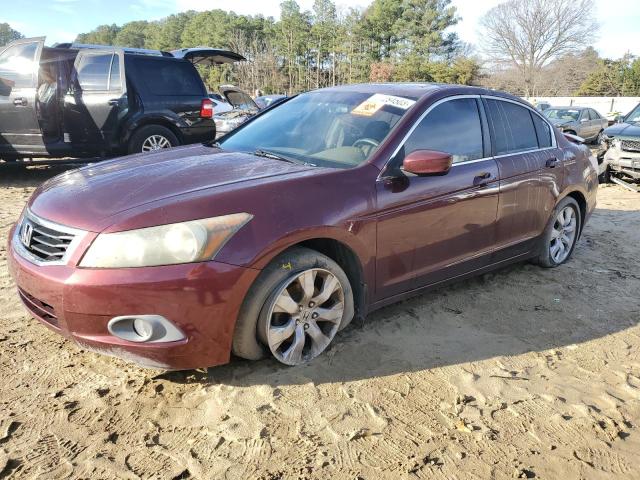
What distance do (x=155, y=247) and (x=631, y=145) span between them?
9702 mm

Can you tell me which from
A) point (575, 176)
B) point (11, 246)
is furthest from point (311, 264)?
point (575, 176)

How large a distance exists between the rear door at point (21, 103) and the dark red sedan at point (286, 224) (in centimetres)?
465

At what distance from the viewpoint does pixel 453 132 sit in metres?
3.59

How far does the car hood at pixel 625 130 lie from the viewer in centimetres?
946

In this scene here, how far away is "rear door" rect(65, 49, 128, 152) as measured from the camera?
7.39 metres

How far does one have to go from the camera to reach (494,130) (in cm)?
390

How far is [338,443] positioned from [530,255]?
2.83m

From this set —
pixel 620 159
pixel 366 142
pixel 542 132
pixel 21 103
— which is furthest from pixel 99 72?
pixel 620 159

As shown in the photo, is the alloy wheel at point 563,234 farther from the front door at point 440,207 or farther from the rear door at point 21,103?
the rear door at point 21,103

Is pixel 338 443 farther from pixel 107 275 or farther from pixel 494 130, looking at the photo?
pixel 494 130

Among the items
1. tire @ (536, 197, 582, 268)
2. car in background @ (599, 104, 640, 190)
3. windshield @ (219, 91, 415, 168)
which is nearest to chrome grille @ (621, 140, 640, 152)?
car in background @ (599, 104, 640, 190)

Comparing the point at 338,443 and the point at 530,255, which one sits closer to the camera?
the point at 338,443

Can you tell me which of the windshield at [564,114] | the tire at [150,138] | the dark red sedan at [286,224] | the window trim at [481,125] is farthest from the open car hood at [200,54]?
the windshield at [564,114]

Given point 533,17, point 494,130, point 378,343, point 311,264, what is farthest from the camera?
point 533,17
